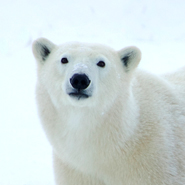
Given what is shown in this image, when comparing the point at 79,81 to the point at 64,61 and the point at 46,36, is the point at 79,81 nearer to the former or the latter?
the point at 64,61

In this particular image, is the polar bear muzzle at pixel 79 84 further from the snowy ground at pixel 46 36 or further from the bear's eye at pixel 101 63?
the snowy ground at pixel 46 36

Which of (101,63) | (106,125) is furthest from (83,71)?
(106,125)

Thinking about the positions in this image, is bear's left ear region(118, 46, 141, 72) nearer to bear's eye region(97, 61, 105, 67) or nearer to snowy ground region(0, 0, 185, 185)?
bear's eye region(97, 61, 105, 67)

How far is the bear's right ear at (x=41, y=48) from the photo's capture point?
2.79m

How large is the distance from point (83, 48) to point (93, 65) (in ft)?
0.68

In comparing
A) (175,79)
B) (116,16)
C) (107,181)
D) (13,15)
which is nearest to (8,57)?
(13,15)

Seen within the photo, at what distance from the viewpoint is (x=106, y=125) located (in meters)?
2.52

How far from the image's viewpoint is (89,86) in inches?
89.6

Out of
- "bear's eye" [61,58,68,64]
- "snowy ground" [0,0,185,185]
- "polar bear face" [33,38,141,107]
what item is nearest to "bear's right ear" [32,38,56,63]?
"polar bear face" [33,38,141,107]

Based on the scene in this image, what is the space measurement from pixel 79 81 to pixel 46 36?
639 centimetres

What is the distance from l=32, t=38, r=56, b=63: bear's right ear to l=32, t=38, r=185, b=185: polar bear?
95 mm

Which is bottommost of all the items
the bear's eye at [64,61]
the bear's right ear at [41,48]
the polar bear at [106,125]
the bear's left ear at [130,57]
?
the polar bear at [106,125]

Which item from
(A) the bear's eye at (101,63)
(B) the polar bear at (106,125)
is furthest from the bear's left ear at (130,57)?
(A) the bear's eye at (101,63)

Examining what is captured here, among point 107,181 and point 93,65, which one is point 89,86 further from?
point 107,181
